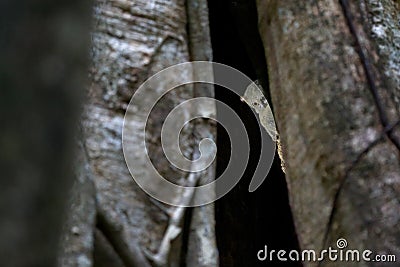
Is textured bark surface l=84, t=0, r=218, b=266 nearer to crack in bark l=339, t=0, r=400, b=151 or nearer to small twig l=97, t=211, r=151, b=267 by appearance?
small twig l=97, t=211, r=151, b=267

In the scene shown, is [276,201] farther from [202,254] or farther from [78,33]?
[78,33]

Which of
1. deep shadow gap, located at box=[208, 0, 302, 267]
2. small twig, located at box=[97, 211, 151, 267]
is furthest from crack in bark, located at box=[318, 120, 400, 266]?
deep shadow gap, located at box=[208, 0, 302, 267]

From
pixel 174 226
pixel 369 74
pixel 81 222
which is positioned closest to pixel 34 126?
pixel 81 222

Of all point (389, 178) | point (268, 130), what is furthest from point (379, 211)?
point (268, 130)

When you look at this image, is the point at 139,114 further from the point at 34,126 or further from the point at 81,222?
the point at 34,126

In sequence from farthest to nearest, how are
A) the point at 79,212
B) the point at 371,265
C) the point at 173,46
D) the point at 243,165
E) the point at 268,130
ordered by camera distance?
the point at 268,130 → the point at 243,165 → the point at 173,46 → the point at 371,265 → the point at 79,212

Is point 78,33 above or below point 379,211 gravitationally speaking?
above
